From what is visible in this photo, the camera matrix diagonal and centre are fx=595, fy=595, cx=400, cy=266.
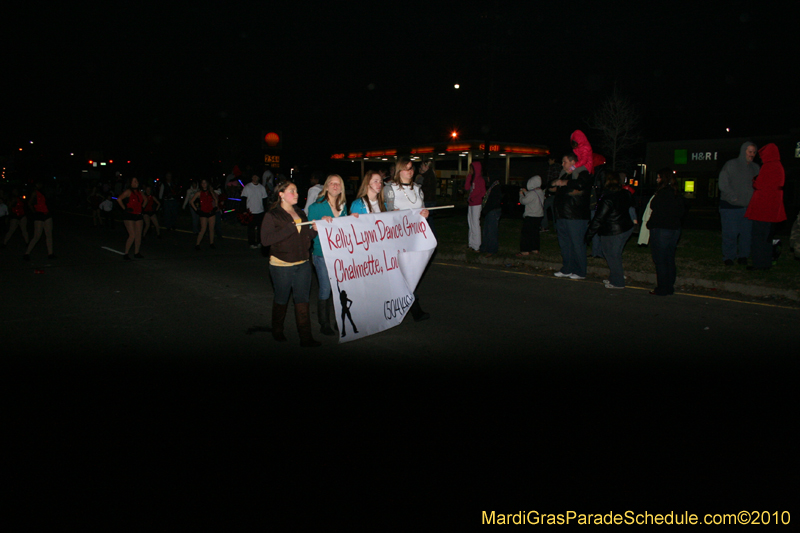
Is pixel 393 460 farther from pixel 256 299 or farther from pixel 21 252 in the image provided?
pixel 21 252

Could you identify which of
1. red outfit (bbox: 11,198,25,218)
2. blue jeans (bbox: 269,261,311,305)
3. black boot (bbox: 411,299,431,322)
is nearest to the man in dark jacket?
black boot (bbox: 411,299,431,322)

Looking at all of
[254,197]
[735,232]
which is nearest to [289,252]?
[735,232]

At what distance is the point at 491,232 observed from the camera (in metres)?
12.7

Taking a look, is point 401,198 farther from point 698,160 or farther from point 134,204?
point 698,160

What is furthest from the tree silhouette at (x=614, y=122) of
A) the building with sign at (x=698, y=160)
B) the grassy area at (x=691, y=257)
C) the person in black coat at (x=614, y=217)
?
the person in black coat at (x=614, y=217)

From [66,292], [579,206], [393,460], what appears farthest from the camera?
[579,206]

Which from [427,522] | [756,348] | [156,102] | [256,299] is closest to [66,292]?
[256,299]

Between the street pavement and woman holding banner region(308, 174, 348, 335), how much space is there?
0.33 metres

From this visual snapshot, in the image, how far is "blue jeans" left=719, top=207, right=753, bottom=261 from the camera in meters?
10.6

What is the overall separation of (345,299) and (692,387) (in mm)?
3232

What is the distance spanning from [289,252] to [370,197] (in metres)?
1.37

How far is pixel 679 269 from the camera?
404 inches

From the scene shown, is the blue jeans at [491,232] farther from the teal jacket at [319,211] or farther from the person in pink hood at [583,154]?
the teal jacket at [319,211]

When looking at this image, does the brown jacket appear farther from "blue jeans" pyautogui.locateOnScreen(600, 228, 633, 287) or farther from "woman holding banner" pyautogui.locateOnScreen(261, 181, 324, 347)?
"blue jeans" pyautogui.locateOnScreen(600, 228, 633, 287)
